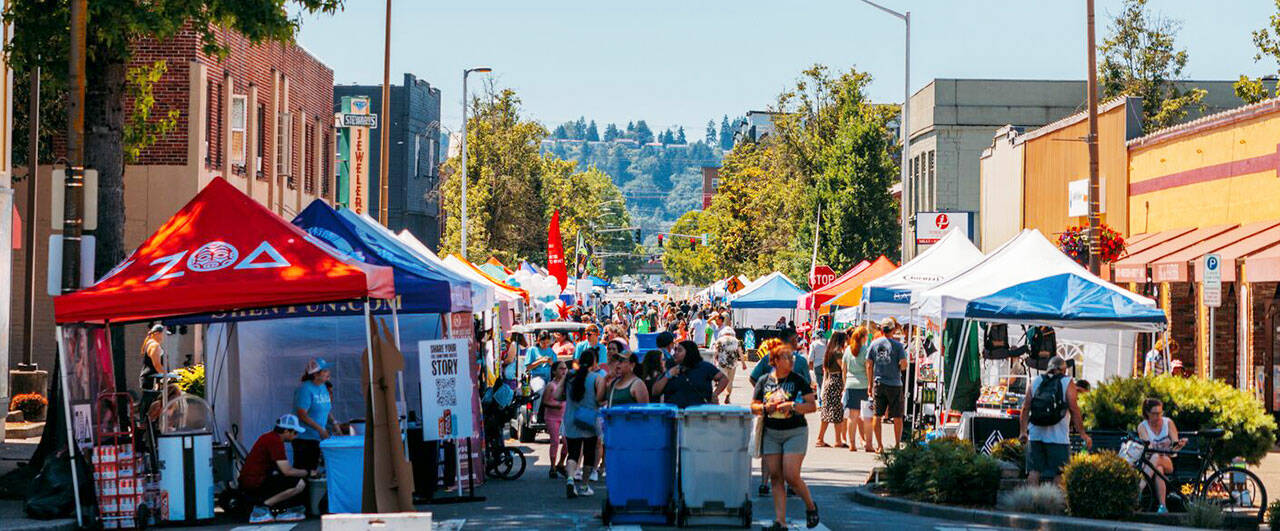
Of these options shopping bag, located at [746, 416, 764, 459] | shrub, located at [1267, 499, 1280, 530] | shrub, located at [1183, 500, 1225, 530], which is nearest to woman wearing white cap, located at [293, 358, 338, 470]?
shopping bag, located at [746, 416, 764, 459]

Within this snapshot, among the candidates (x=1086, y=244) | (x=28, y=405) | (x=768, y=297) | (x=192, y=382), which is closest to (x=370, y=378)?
(x=192, y=382)

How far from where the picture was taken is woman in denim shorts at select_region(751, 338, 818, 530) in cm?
1426

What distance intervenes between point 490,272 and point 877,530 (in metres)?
25.4

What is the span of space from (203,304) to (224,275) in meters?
0.37

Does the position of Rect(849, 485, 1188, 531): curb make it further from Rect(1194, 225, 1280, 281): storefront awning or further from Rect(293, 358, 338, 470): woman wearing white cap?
Rect(1194, 225, 1280, 281): storefront awning

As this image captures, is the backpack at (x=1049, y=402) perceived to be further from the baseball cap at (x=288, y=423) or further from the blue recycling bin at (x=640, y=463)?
the baseball cap at (x=288, y=423)

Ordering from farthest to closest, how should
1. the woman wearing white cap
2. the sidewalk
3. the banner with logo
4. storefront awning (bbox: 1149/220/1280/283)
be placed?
the banner with logo, storefront awning (bbox: 1149/220/1280/283), the woman wearing white cap, the sidewalk

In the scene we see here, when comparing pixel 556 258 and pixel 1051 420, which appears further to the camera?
pixel 556 258

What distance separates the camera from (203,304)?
15.3 metres

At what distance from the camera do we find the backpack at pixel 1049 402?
1642cm

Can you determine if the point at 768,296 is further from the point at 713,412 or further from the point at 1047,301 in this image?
the point at 713,412

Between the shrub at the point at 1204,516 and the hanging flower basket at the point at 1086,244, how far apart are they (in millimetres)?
12781

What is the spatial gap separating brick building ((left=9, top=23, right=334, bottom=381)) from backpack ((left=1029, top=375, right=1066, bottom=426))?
648 inches

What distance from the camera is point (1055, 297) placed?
66.1 feet
